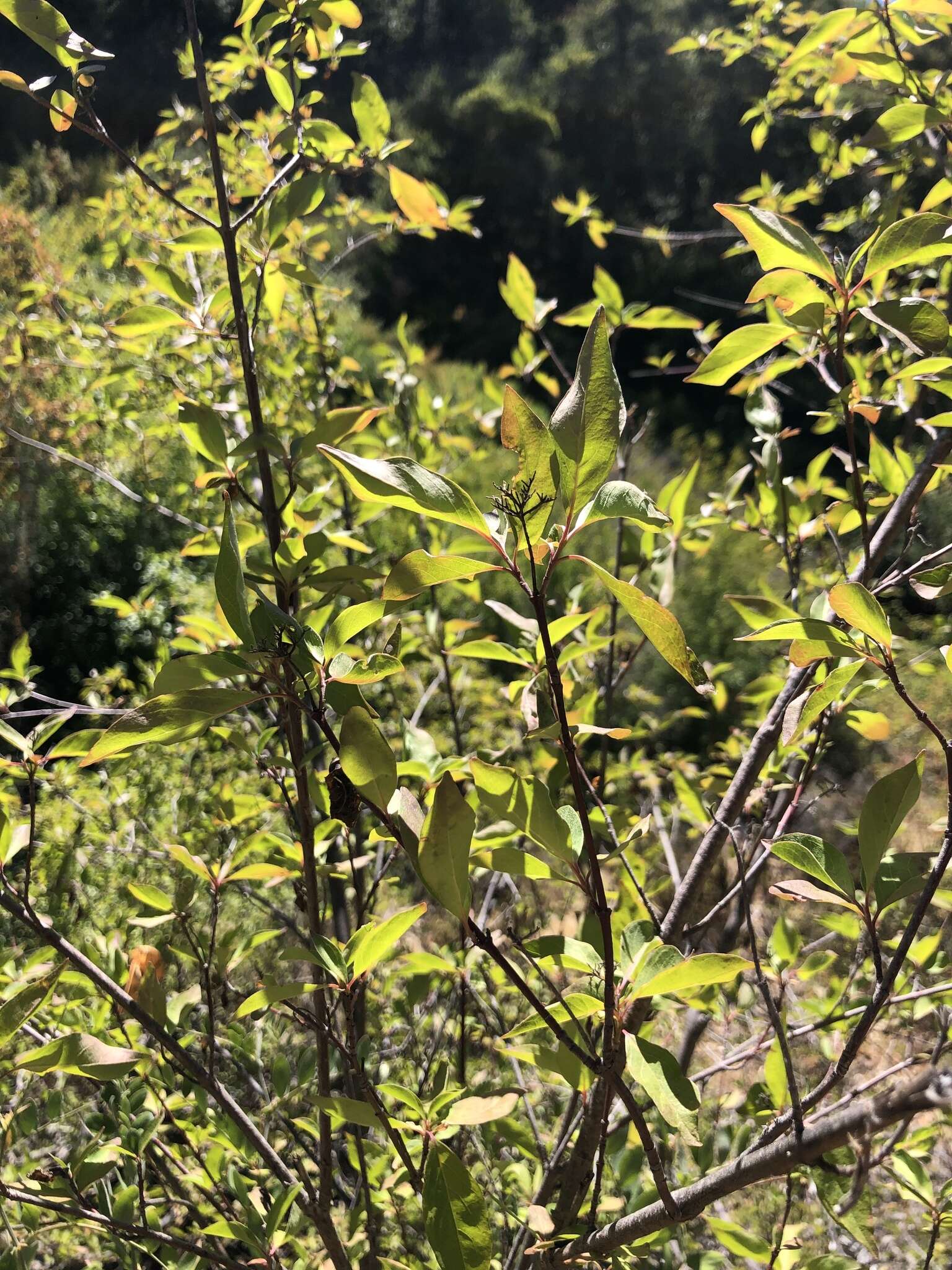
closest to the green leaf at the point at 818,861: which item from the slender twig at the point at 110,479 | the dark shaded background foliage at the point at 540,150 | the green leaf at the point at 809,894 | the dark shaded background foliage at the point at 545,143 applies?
the green leaf at the point at 809,894

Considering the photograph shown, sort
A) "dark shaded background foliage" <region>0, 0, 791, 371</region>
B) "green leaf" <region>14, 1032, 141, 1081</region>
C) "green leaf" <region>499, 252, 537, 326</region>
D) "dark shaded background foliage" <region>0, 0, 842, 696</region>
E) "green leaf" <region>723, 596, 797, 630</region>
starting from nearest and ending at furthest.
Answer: "green leaf" <region>14, 1032, 141, 1081</region> < "green leaf" <region>723, 596, 797, 630</region> < "green leaf" <region>499, 252, 537, 326</region> < "dark shaded background foliage" <region>0, 0, 842, 696</region> < "dark shaded background foliage" <region>0, 0, 791, 371</region>

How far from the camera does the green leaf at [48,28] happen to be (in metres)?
0.65

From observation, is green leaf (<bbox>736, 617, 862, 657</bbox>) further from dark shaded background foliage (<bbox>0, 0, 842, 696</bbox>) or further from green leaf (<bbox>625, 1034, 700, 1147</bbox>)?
dark shaded background foliage (<bbox>0, 0, 842, 696</bbox>)

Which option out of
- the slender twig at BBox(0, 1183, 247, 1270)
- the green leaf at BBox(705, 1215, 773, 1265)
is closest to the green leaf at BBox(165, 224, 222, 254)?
the slender twig at BBox(0, 1183, 247, 1270)

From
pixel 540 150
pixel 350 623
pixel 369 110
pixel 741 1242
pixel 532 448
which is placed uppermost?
pixel 540 150

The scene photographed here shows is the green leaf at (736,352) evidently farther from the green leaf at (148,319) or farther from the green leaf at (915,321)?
the green leaf at (148,319)

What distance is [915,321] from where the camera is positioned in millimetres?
548

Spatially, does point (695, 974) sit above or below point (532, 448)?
below

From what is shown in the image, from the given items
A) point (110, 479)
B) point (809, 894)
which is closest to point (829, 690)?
point (809, 894)

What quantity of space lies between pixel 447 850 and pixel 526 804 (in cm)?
8

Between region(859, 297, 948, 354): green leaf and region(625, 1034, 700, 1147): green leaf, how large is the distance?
0.50 m

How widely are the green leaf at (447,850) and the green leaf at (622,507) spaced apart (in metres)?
0.16

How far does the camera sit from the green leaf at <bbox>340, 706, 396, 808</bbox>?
464 millimetres

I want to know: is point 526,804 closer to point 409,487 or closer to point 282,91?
point 409,487
